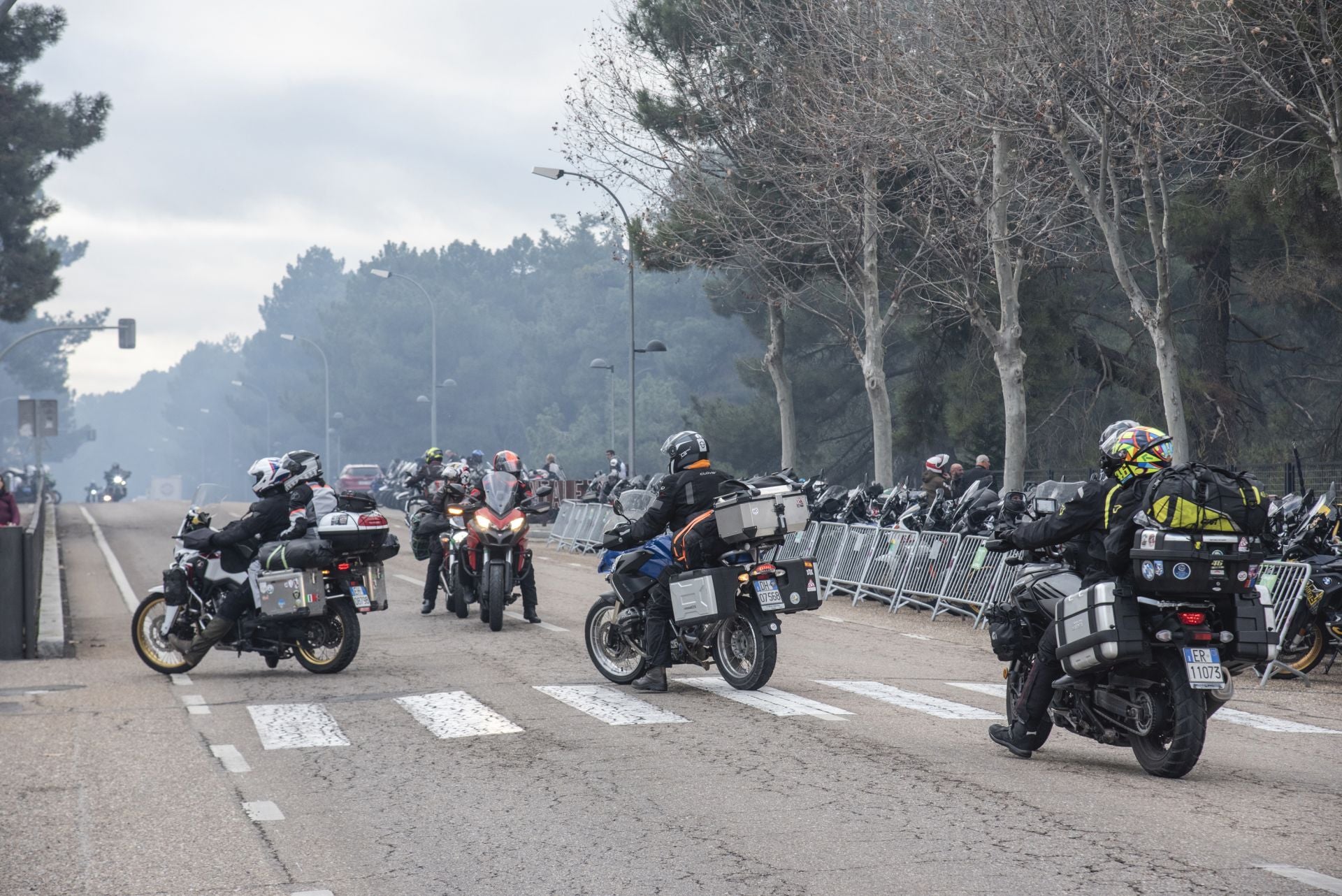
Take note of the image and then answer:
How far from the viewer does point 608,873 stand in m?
5.98

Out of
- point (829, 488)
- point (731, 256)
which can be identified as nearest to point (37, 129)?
point (731, 256)

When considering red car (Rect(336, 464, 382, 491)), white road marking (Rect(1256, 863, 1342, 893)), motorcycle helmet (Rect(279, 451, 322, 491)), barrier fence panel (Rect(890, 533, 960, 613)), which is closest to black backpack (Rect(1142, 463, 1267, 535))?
white road marking (Rect(1256, 863, 1342, 893))

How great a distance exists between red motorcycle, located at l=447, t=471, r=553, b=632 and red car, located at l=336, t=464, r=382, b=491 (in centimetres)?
4614

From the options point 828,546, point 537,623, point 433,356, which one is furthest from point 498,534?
point 433,356

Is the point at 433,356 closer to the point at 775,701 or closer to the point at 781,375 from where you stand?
the point at 781,375

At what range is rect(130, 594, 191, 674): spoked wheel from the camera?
12.7 meters

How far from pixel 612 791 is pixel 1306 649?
7824 mm

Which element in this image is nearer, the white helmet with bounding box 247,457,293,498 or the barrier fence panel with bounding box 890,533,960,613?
the white helmet with bounding box 247,457,293,498

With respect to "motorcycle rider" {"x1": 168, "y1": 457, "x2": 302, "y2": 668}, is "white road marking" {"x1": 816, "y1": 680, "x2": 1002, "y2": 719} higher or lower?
lower

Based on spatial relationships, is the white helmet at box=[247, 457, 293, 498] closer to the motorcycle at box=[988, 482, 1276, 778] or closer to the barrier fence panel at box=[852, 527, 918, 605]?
the motorcycle at box=[988, 482, 1276, 778]

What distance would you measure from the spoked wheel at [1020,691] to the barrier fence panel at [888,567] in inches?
423

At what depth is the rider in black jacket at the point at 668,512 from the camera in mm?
11000

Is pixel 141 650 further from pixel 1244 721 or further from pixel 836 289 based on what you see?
pixel 836 289

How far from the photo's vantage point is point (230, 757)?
8844 millimetres
